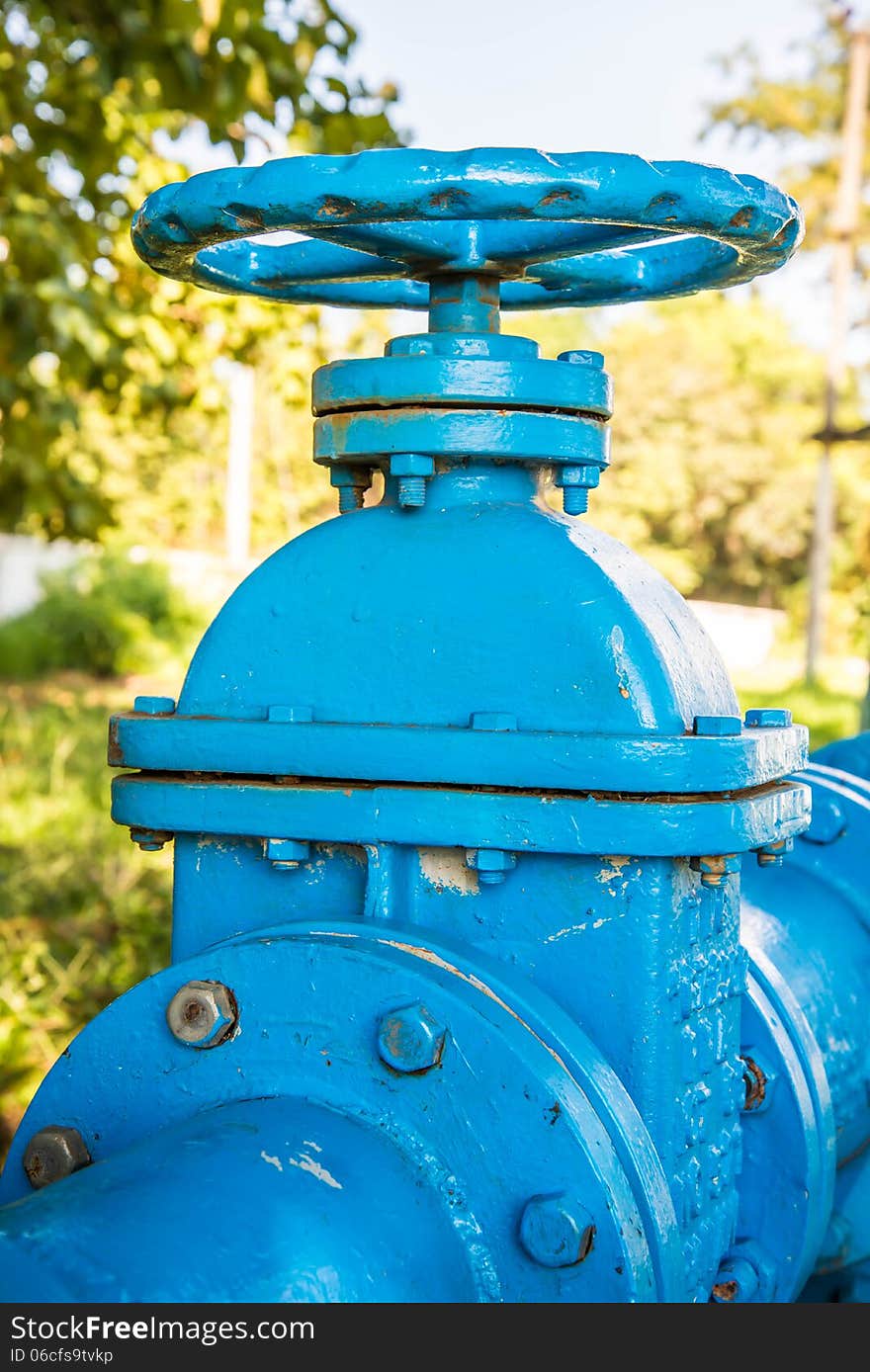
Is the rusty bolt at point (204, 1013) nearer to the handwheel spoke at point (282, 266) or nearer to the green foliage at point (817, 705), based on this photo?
the handwheel spoke at point (282, 266)

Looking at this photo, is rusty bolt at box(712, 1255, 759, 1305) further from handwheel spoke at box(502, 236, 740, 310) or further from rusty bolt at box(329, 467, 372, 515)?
handwheel spoke at box(502, 236, 740, 310)

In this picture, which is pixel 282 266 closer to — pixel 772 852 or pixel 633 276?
pixel 633 276

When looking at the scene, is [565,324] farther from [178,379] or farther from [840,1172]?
[840,1172]

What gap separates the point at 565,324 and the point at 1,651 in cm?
3668

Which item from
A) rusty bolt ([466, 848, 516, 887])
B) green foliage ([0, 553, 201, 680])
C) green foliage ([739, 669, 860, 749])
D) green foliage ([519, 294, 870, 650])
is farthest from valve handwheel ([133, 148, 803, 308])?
green foliage ([519, 294, 870, 650])

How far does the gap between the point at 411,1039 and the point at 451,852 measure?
5.7 inches

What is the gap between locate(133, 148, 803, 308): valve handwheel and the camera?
0.99 m

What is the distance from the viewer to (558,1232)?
924 millimetres

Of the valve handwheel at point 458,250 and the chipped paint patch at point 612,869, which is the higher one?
the valve handwheel at point 458,250

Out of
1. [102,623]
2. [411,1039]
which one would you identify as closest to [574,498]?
[411,1039]

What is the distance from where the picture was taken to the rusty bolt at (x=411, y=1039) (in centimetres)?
95

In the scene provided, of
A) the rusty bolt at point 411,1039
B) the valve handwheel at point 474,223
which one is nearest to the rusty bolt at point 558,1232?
Answer: the rusty bolt at point 411,1039

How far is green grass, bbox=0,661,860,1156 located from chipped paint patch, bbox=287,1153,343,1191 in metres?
2.69

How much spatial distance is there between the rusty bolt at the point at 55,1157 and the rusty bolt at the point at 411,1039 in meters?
0.24
